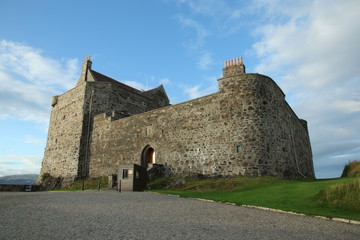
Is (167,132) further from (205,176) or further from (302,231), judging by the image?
(302,231)

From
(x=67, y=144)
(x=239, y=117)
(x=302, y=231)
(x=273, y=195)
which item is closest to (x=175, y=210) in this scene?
(x=302, y=231)

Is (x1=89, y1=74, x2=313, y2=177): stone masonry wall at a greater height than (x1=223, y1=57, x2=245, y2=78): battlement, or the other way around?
(x1=223, y1=57, x2=245, y2=78): battlement

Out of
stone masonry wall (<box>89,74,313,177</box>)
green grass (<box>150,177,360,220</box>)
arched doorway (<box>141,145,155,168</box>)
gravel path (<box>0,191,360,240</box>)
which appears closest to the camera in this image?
gravel path (<box>0,191,360,240</box>)

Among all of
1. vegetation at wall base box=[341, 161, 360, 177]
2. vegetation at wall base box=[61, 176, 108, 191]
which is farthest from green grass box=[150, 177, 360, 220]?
vegetation at wall base box=[61, 176, 108, 191]

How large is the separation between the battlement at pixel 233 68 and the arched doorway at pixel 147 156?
9.90 m

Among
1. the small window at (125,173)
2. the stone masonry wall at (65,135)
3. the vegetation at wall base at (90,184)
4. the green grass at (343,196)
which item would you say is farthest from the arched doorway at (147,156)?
the green grass at (343,196)

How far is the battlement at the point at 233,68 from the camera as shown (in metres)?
20.4

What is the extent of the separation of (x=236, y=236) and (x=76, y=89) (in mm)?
30595

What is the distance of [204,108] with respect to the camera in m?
20.3

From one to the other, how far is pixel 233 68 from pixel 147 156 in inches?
451

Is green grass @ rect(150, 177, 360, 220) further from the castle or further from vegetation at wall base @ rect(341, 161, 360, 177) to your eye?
vegetation at wall base @ rect(341, 161, 360, 177)

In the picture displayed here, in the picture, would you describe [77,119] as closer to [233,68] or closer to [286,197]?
[233,68]

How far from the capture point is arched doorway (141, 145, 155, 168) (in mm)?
23203

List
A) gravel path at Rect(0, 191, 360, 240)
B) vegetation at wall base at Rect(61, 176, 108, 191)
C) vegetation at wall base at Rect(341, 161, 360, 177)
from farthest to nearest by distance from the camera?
vegetation at wall base at Rect(61, 176, 108, 191) → vegetation at wall base at Rect(341, 161, 360, 177) → gravel path at Rect(0, 191, 360, 240)
